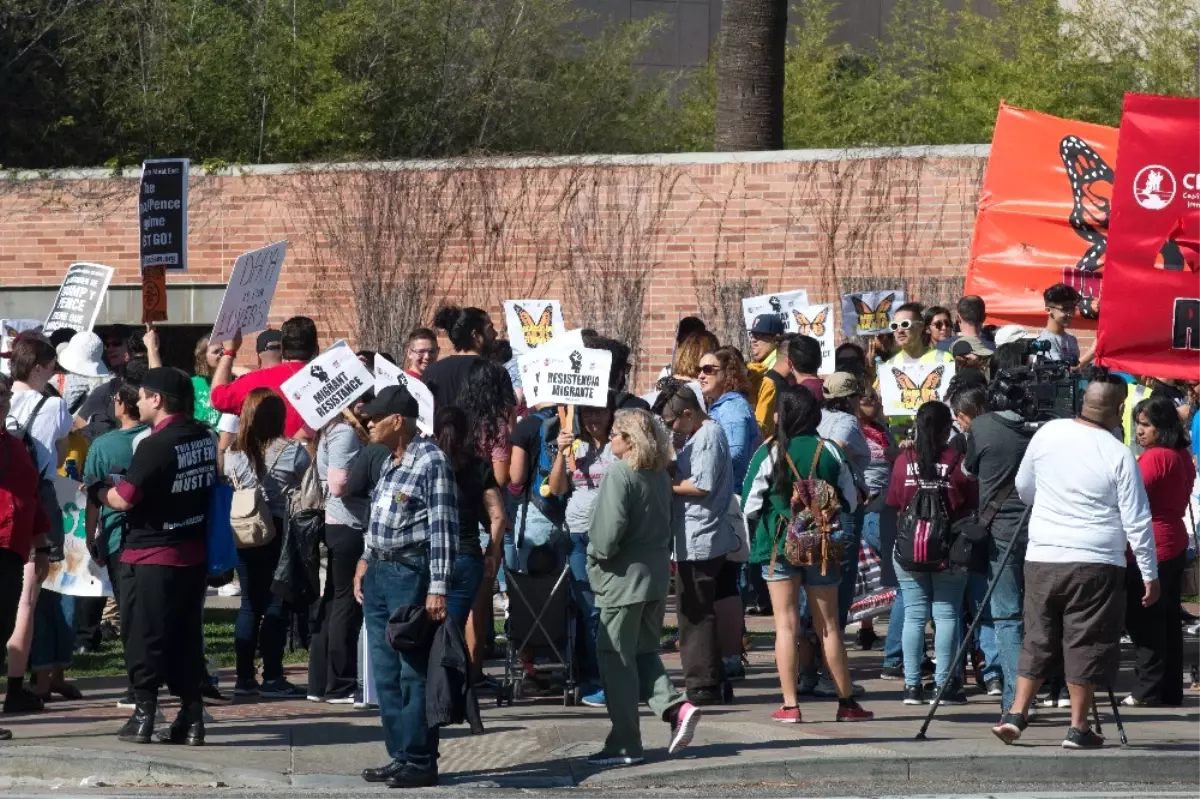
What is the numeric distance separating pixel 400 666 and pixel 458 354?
3080 millimetres

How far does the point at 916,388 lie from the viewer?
1376cm

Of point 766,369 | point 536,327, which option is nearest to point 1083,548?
point 766,369

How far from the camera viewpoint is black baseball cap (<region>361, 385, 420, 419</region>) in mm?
8617

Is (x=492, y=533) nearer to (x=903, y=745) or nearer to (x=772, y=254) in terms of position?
(x=903, y=745)

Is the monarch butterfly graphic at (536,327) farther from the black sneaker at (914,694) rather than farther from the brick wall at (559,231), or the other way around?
the brick wall at (559,231)

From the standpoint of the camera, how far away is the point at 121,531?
969 cm

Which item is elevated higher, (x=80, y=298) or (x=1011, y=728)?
(x=80, y=298)

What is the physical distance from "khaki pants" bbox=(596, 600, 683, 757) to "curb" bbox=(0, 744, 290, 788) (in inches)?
61.1

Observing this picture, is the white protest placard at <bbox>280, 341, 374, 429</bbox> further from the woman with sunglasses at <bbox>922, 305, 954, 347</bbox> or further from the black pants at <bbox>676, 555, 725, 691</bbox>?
the woman with sunglasses at <bbox>922, 305, 954, 347</bbox>

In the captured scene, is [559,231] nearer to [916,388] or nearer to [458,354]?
[916,388]

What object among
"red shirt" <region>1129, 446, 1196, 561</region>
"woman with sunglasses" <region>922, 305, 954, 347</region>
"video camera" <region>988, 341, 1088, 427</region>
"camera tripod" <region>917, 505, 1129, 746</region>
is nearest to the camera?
"camera tripod" <region>917, 505, 1129, 746</region>

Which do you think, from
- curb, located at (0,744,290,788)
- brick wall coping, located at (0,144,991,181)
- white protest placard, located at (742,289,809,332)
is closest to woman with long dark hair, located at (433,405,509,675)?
curb, located at (0,744,290,788)

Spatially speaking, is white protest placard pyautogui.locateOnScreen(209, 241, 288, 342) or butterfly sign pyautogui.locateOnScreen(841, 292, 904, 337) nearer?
white protest placard pyautogui.locateOnScreen(209, 241, 288, 342)

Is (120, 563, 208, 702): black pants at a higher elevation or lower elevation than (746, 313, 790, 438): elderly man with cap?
lower
